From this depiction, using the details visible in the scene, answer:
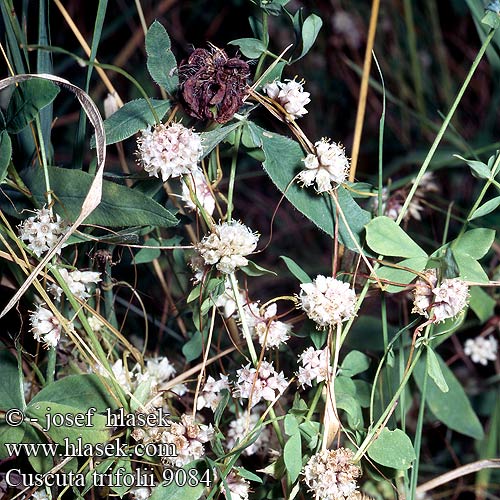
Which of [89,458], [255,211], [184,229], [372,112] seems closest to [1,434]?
[89,458]

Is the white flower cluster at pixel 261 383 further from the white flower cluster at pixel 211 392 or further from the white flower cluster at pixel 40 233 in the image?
the white flower cluster at pixel 40 233

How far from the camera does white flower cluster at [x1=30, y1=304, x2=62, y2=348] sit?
1.59 ft

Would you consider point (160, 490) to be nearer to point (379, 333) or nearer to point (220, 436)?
point (220, 436)

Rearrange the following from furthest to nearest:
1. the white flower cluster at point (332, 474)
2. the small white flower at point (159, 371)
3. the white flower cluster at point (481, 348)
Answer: the white flower cluster at point (481, 348) → the small white flower at point (159, 371) → the white flower cluster at point (332, 474)

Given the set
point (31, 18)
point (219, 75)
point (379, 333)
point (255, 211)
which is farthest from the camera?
point (255, 211)

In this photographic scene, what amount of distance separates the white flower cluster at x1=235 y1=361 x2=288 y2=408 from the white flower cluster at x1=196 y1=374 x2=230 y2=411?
34 millimetres

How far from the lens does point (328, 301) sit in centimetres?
44

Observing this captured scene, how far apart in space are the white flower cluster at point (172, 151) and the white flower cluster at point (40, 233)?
0.09m

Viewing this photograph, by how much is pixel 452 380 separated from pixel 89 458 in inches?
13.4

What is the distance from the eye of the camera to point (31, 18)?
715 millimetres

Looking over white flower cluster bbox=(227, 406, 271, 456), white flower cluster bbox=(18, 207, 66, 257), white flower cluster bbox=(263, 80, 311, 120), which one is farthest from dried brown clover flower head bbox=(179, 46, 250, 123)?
white flower cluster bbox=(227, 406, 271, 456)

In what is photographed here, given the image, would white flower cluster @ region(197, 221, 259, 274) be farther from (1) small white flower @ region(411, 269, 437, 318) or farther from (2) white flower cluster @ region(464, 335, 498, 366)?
(2) white flower cluster @ region(464, 335, 498, 366)

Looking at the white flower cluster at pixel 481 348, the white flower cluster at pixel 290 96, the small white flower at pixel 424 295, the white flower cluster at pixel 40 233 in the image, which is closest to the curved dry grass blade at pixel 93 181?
the white flower cluster at pixel 40 233

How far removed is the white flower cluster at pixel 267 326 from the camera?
0.49 m
